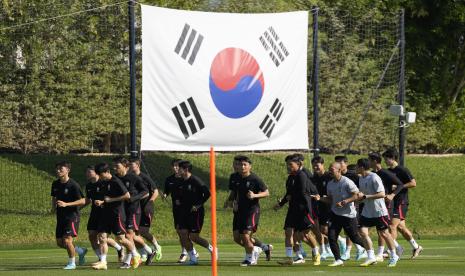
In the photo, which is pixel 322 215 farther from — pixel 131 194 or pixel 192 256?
pixel 131 194

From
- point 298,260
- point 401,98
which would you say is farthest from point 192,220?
point 401,98

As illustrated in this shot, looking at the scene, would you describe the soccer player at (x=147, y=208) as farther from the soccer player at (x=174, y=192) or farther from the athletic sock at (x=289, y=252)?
the athletic sock at (x=289, y=252)

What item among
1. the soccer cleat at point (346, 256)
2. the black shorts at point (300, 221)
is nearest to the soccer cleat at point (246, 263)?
the black shorts at point (300, 221)

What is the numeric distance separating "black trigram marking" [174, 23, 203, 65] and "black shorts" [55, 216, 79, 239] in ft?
22.2

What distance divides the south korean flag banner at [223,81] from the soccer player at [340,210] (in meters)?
6.18

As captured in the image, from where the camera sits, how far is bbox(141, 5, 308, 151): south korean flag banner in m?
27.9

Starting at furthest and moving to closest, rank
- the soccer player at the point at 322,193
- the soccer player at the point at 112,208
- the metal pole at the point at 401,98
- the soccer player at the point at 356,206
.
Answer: the metal pole at the point at 401,98 < the soccer player at the point at 322,193 < the soccer player at the point at 356,206 < the soccer player at the point at 112,208

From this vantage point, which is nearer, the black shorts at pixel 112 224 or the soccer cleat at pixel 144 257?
the black shorts at pixel 112 224

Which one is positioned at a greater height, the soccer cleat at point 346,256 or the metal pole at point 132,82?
the metal pole at point 132,82

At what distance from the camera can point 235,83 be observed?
2952 centimetres

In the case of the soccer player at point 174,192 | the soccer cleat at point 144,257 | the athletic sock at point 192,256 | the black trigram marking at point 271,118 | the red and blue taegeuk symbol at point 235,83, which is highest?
the red and blue taegeuk symbol at point 235,83

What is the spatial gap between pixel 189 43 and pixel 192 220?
610 cm

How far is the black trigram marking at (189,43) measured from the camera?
28.2 metres

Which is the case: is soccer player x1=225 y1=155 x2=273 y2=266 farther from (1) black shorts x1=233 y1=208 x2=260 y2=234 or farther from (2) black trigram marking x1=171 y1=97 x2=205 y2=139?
(2) black trigram marking x1=171 y1=97 x2=205 y2=139
